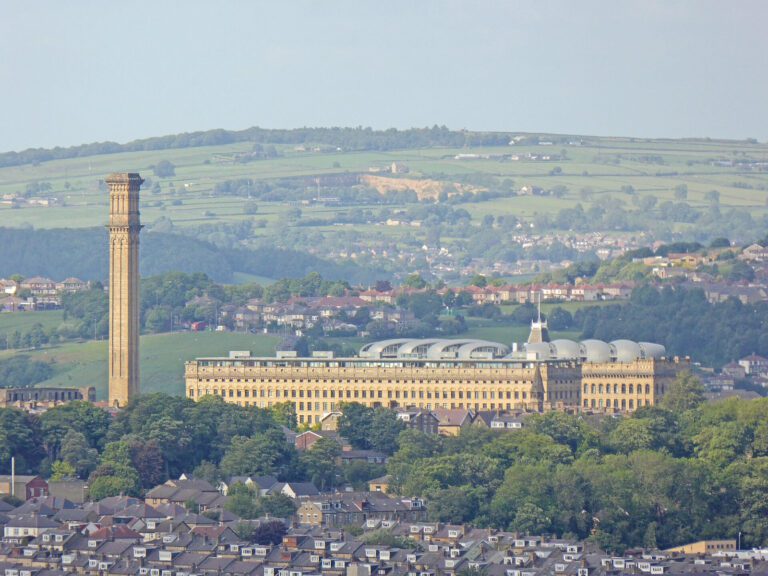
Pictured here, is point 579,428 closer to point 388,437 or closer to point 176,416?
point 388,437

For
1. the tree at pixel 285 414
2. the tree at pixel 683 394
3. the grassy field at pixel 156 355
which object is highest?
the tree at pixel 683 394

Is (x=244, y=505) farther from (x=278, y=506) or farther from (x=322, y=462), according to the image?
(x=322, y=462)

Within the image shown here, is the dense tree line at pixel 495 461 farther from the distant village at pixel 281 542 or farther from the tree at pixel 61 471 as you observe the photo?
the distant village at pixel 281 542

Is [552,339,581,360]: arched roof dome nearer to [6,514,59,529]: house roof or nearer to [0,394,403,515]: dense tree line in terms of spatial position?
[0,394,403,515]: dense tree line

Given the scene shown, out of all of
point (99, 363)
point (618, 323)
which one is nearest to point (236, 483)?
point (99, 363)

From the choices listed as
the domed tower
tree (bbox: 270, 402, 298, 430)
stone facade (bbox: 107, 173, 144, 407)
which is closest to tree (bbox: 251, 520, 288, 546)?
tree (bbox: 270, 402, 298, 430)

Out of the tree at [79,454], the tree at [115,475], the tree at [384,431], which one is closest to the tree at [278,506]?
the tree at [115,475]
